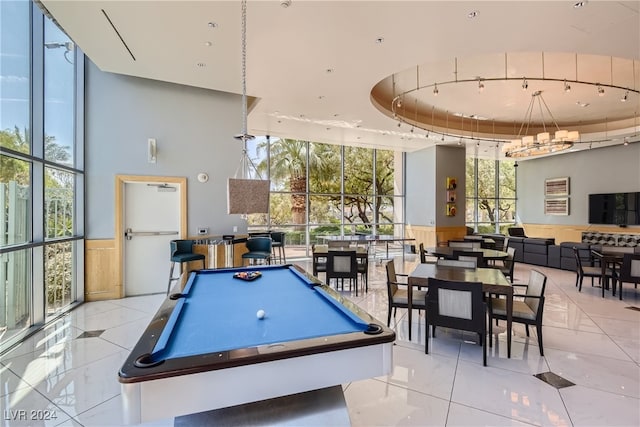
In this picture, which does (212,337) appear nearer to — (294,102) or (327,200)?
(294,102)

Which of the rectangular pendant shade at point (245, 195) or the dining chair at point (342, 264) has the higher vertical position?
the rectangular pendant shade at point (245, 195)

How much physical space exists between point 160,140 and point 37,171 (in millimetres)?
2014

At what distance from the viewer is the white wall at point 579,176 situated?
30.8 ft

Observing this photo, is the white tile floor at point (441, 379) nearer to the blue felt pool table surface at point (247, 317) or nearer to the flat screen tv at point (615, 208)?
the blue felt pool table surface at point (247, 317)

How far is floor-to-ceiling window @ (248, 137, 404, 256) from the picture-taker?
958 cm

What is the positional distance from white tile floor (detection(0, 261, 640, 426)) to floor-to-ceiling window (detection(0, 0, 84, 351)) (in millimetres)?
560

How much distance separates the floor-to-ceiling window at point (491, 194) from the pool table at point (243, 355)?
40.4ft

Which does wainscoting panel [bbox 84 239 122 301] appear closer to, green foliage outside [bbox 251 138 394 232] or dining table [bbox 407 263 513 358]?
green foliage outside [bbox 251 138 394 232]

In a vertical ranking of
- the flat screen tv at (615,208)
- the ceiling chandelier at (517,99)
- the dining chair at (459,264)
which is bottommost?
the dining chair at (459,264)

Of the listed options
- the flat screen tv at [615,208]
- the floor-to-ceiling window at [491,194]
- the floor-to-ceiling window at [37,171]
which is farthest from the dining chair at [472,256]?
the floor-to-ceiling window at [491,194]

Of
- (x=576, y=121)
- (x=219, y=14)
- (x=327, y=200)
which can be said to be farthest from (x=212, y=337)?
(x=576, y=121)

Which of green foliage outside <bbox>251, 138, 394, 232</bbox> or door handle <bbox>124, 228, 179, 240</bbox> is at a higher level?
green foliage outside <bbox>251, 138, 394, 232</bbox>

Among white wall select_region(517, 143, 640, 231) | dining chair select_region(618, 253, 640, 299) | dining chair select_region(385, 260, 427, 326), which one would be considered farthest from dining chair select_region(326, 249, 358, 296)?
white wall select_region(517, 143, 640, 231)

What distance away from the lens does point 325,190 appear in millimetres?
10336
